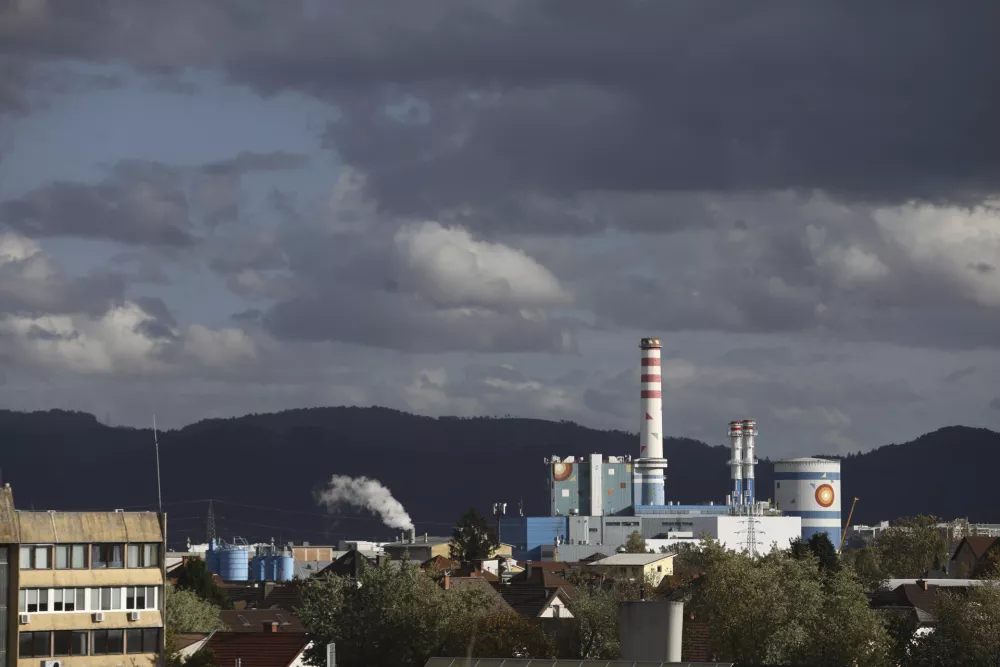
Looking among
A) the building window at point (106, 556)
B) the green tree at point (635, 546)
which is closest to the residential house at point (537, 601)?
the building window at point (106, 556)

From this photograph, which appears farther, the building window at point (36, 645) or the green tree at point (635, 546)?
the green tree at point (635, 546)

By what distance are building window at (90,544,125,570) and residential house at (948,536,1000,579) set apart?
76109mm

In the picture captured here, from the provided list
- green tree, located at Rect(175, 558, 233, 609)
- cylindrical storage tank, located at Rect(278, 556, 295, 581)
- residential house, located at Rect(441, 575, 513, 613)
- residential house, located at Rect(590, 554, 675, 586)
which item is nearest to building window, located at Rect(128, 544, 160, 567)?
residential house, located at Rect(441, 575, 513, 613)

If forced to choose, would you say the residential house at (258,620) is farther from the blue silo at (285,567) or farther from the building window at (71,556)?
the blue silo at (285,567)

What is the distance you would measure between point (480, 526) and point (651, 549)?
29.6m

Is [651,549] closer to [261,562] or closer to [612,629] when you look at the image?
[261,562]

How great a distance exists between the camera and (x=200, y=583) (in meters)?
108

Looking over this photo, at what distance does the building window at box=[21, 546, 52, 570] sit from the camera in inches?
2148

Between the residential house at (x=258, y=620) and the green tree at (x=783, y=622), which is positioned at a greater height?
the green tree at (x=783, y=622)

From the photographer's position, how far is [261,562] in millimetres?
199000

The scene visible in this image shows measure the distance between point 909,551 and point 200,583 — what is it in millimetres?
83087

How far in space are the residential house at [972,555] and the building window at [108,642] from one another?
250 feet

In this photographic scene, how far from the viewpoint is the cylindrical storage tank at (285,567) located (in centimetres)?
19425

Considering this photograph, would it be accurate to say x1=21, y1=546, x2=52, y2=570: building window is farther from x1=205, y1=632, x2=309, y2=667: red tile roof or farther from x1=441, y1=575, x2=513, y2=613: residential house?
x1=441, y1=575, x2=513, y2=613: residential house
